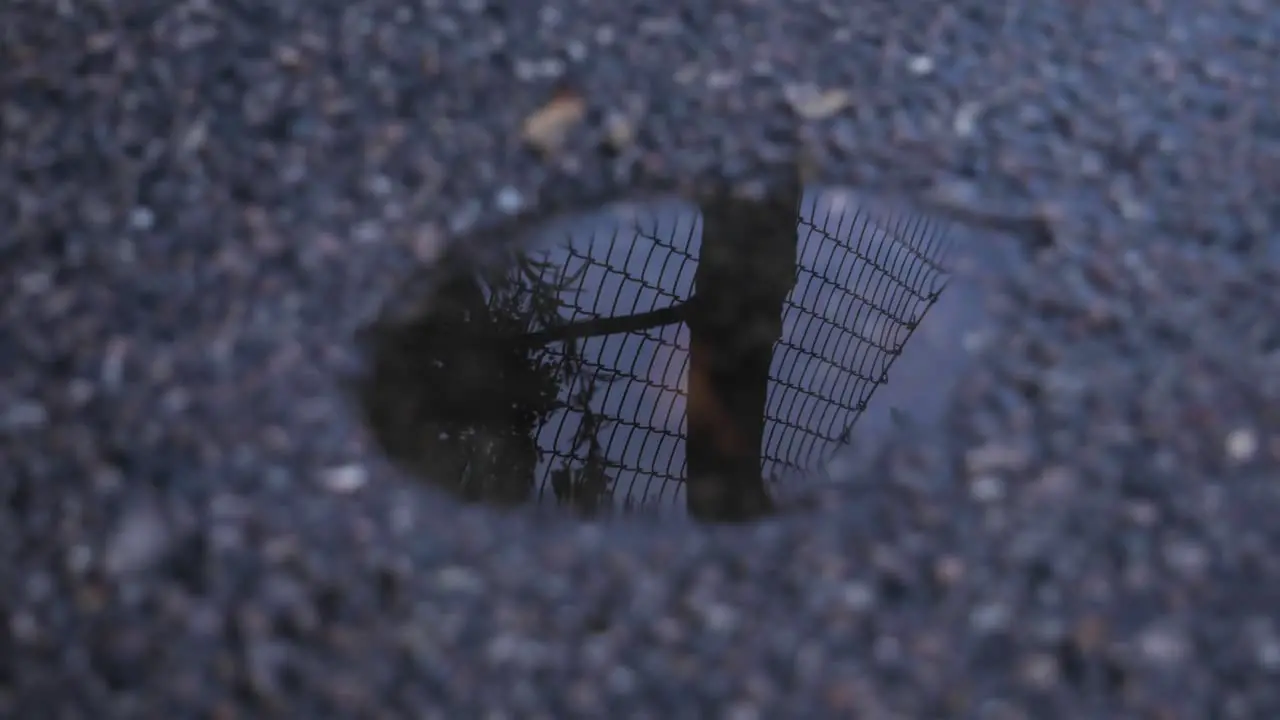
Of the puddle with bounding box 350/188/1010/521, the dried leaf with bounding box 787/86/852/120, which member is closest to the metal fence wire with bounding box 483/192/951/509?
the puddle with bounding box 350/188/1010/521

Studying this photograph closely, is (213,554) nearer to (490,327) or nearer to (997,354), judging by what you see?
(490,327)

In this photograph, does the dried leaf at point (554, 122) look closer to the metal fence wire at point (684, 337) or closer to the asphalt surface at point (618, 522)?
the asphalt surface at point (618, 522)

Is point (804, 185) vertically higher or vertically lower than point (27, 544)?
higher

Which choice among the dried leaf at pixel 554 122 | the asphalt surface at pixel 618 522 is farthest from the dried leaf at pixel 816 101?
the dried leaf at pixel 554 122

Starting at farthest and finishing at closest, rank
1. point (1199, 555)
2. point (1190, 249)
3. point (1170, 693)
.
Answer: point (1190, 249)
point (1199, 555)
point (1170, 693)

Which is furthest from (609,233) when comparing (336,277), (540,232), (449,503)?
(449,503)

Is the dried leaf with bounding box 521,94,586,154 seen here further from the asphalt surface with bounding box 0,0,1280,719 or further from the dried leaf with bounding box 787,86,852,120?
the dried leaf with bounding box 787,86,852,120
